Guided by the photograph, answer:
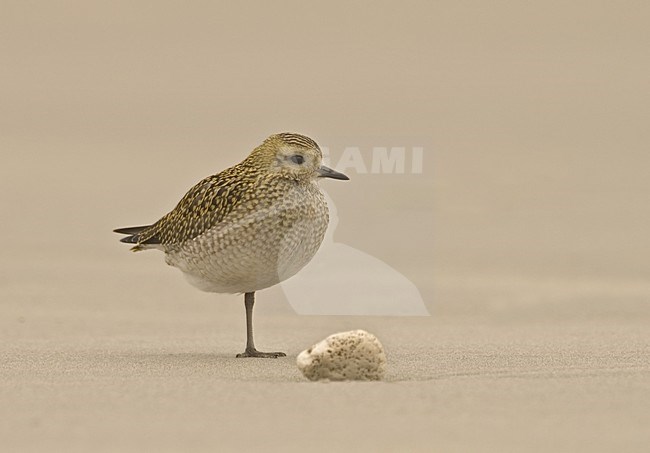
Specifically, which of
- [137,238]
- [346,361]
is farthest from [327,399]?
[137,238]

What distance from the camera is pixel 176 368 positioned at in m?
7.80

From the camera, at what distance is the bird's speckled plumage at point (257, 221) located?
8.17 meters

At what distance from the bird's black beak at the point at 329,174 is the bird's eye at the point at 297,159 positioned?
0.11 meters

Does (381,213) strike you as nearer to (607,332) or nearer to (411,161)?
(411,161)

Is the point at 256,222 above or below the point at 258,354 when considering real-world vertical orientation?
above

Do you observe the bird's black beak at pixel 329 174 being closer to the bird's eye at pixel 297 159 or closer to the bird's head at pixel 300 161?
the bird's head at pixel 300 161

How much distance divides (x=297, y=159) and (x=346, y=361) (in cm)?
169

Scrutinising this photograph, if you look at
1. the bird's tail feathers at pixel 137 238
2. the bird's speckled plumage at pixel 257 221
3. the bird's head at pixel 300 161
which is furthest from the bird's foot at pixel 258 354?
the bird's head at pixel 300 161

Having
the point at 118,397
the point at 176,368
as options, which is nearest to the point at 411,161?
the point at 176,368

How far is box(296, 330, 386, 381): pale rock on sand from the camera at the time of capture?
7.06 metres

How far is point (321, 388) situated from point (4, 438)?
156 cm

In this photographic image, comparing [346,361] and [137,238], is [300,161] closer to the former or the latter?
[137,238]

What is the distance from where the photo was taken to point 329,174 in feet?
27.5
